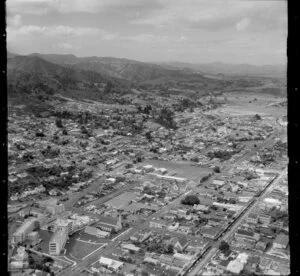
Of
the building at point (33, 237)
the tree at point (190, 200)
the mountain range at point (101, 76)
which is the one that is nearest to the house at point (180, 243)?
the tree at point (190, 200)

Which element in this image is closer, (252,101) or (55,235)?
(55,235)

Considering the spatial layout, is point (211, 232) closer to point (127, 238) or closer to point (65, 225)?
point (127, 238)

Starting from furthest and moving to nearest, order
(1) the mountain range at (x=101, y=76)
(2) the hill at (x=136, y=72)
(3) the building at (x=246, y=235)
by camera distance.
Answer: (2) the hill at (x=136, y=72) → (1) the mountain range at (x=101, y=76) → (3) the building at (x=246, y=235)

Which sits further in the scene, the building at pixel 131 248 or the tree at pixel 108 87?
the tree at pixel 108 87

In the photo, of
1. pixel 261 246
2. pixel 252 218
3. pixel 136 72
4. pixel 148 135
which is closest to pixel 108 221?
pixel 252 218

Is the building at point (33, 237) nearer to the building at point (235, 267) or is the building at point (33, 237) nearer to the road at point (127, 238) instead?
the road at point (127, 238)
